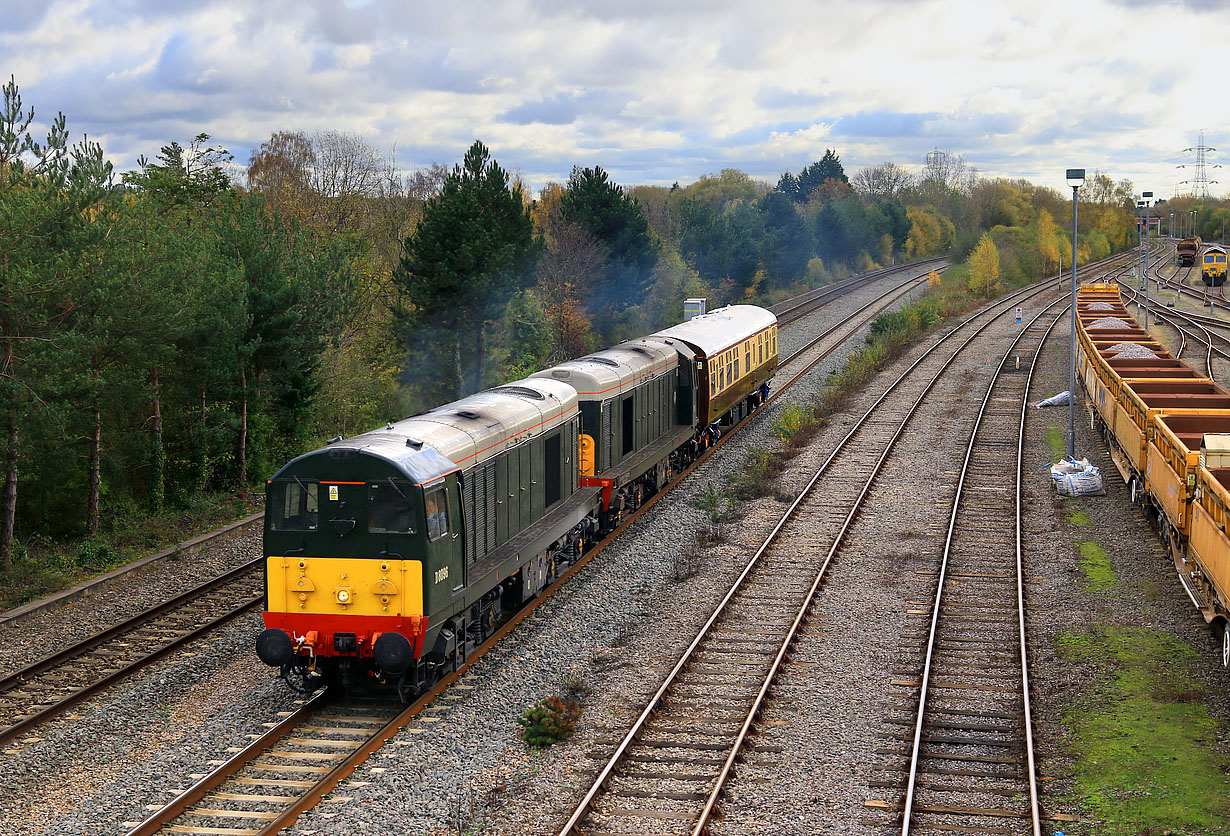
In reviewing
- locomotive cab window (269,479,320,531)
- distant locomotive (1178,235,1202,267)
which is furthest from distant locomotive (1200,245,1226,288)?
locomotive cab window (269,479,320,531)

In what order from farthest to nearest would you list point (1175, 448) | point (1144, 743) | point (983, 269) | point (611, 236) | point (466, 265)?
1. point (983, 269)
2. point (611, 236)
3. point (466, 265)
4. point (1175, 448)
5. point (1144, 743)

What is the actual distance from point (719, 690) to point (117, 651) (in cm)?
922

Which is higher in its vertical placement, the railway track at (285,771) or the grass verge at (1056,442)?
the grass verge at (1056,442)

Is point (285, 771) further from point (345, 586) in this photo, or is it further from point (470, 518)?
point (470, 518)

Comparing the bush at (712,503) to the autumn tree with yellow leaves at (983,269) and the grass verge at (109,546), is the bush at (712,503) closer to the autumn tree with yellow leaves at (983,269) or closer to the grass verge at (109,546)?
the grass verge at (109,546)

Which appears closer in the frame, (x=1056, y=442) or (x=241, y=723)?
(x=241, y=723)

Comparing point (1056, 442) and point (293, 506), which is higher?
point (293, 506)

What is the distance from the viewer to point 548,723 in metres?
12.9

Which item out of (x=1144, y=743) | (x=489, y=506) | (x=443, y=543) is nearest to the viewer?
(x=1144, y=743)

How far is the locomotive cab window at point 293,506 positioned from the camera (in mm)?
13297

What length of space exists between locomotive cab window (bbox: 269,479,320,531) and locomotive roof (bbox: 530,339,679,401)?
27.1 ft


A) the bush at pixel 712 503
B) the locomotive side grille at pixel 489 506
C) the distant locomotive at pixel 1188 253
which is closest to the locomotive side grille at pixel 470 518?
the locomotive side grille at pixel 489 506

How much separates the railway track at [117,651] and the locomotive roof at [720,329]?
556 inches

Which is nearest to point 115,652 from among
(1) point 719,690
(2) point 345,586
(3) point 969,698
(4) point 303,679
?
(4) point 303,679
